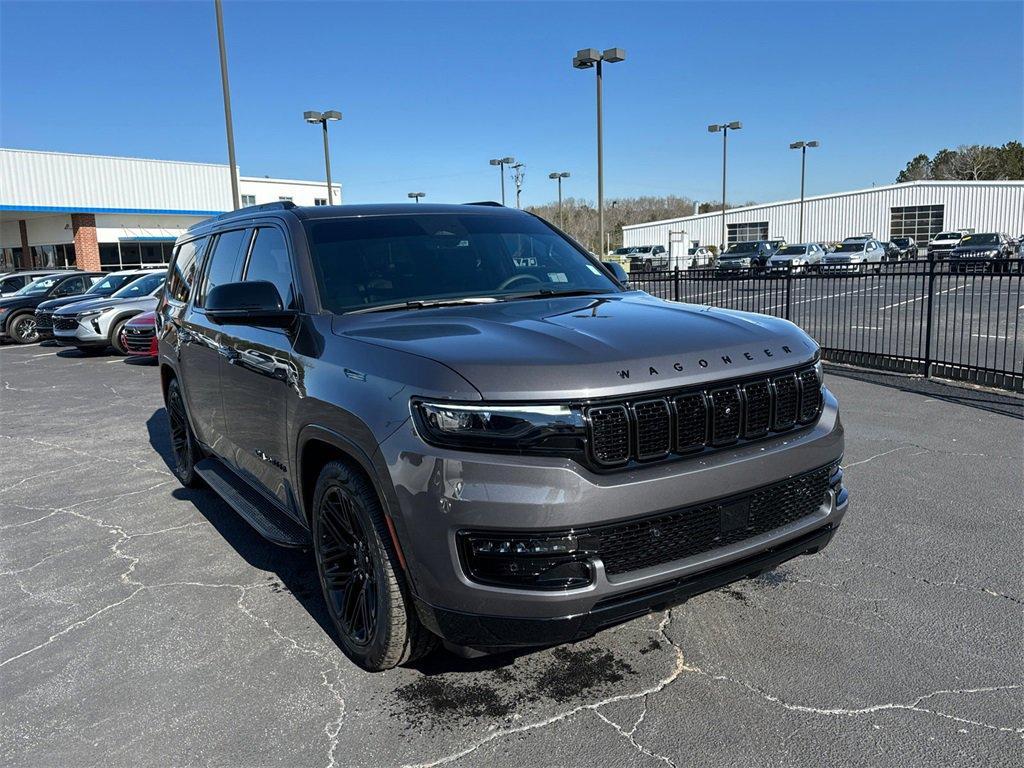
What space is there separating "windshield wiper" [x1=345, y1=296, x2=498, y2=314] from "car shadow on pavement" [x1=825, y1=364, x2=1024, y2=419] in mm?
6239

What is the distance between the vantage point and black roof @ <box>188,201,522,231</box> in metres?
4.07

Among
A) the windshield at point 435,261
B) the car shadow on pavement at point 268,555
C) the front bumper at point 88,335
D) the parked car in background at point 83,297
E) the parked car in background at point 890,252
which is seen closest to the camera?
the windshield at point 435,261

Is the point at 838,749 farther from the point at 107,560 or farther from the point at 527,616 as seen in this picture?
the point at 107,560

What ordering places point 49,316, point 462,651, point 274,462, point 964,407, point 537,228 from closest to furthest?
point 462,651 → point 274,462 → point 537,228 → point 964,407 → point 49,316

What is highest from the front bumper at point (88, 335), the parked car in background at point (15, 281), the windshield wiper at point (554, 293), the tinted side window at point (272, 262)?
the parked car in background at point (15, 281)

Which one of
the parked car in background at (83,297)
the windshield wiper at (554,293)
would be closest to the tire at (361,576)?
the windshield wiper at (554,293)

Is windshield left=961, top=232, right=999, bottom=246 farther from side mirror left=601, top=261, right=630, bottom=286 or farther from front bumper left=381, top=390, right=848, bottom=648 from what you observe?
front bumper left=381, top=390, right=848, bottom=648

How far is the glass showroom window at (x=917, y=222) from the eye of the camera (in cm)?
6681

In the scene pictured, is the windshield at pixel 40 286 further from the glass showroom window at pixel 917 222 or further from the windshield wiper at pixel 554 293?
the glass showroom window at pixel 917 222

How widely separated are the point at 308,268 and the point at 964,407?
7.13 metres

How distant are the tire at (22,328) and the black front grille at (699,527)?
2029 centimetres

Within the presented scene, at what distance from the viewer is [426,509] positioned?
2.62m

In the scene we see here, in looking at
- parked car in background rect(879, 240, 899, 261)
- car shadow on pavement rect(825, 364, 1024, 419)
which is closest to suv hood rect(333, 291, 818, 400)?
car shadow on pavement rect(825, 364, 1024, 419)

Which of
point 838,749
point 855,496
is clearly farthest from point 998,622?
point 855,496
